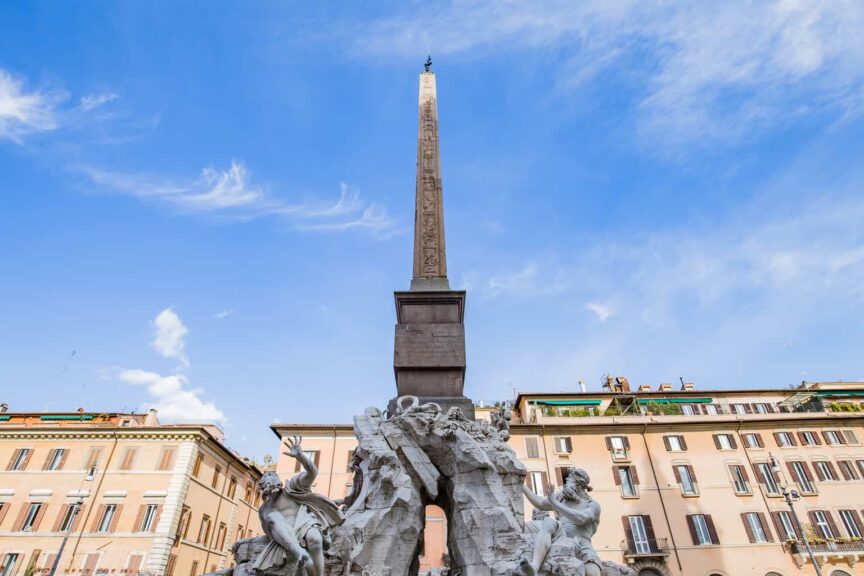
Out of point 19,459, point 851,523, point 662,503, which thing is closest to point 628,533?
point 662,503

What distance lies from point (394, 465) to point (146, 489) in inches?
739

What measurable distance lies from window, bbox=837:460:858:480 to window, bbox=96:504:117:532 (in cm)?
2960

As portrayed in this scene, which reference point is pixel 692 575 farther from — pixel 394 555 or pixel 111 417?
pixel 111 417

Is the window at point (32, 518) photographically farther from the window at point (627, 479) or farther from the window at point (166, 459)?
the window at point (627, 479)

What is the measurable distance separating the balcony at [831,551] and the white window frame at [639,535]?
5.54 metres

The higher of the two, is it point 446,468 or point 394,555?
point 446,468

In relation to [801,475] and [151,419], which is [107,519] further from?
[801,475]

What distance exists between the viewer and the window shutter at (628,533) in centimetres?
1934

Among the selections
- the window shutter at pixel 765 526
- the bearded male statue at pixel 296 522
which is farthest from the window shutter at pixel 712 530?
the bearded male statue at pixel 296 522

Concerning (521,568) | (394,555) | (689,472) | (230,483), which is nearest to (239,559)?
(394,555)

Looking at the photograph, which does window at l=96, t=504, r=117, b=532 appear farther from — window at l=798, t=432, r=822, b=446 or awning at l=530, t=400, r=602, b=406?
window at l=798, t=432, r=822, b=446

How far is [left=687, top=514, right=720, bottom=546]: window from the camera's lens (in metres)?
19.6

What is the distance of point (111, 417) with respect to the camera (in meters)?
23.4

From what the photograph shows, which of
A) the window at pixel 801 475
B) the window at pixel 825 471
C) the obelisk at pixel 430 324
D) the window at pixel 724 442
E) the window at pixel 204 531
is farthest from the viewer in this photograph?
the window at pixel 724 442
